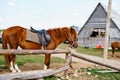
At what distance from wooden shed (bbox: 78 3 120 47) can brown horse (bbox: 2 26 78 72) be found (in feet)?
74.9

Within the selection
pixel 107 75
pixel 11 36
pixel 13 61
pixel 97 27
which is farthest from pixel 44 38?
pixel 97 27

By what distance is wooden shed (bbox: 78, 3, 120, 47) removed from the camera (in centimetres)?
3247

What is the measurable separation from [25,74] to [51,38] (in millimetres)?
2894

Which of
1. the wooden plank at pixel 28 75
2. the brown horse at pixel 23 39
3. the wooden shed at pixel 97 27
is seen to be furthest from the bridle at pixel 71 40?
the wooden shed at pixel 97 27

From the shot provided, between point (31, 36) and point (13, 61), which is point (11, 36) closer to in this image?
point (31, 36)

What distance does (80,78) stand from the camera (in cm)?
948

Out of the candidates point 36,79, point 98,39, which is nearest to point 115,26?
point 98,39

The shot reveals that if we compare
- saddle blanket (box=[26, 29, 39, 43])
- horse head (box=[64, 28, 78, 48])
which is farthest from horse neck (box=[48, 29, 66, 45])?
saddle blanket (box=[26, 29, 39, 43])

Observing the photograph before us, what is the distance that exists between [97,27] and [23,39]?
24.6 metres

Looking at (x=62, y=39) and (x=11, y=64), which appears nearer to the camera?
(x=11, y=64)

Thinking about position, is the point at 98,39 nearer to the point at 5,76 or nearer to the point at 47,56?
the point at 47,56

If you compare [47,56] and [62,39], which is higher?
[62,39]

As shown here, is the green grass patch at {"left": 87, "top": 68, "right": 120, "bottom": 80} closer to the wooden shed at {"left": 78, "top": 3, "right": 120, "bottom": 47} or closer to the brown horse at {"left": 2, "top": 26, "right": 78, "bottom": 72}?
the brown horse at {"left": 2, "top": 26, "right": 78, "bottom": 72}

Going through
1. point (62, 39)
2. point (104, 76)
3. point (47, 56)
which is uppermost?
point (62, 39)
